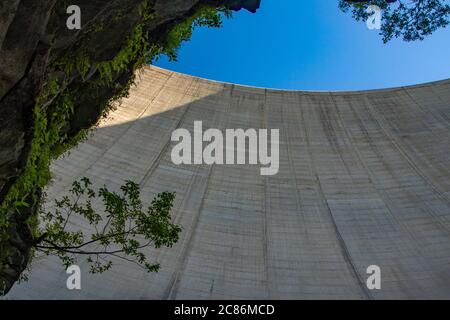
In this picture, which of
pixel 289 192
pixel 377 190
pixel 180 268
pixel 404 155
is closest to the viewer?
pixel 180 268

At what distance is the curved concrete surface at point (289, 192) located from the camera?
51.2 feet

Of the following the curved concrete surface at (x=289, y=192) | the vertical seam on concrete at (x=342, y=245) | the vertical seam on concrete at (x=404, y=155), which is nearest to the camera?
the curved concrete surface at (x=289, y=192)

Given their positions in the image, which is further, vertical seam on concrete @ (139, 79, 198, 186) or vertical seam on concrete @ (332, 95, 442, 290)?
vertical seam on concrete @ (139, 79, 198, 186)

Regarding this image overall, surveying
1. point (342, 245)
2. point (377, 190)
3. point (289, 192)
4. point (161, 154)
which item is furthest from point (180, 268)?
point (377, 190)

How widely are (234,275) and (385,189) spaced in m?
8.71

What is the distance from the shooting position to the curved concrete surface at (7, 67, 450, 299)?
51.2 feet

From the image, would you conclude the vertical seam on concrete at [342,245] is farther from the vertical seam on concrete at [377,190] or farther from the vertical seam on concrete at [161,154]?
the vertical seam on concrete at [161,154]

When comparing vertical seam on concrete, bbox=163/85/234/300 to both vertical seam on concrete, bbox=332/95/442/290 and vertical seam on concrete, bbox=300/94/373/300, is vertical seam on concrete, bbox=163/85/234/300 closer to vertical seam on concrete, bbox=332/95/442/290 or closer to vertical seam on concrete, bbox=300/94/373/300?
vertical seam on concrete, bbox=300/94/373/300

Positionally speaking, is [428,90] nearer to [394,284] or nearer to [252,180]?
[252,180]

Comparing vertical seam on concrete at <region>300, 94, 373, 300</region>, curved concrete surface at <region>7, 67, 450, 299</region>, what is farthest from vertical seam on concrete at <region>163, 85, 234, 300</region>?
vertical seam on concrete at <region>300, 94, 373, 300</region>

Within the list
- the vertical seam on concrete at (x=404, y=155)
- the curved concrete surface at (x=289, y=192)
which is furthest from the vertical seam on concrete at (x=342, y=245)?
the vertical seam on concrete at (x=404, y=155)

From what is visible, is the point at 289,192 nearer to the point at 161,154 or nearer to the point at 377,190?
the point at 377,190

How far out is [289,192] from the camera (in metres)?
20.8

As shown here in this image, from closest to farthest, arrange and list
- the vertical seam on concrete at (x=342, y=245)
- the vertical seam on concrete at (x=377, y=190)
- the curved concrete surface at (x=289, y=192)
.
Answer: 1. the curved concrete surface at (x=289, y=192)
2. the vertical seam on concrete at (x=342, y=245)
3. the vertical seam on concrete at (x=377, y=190)
